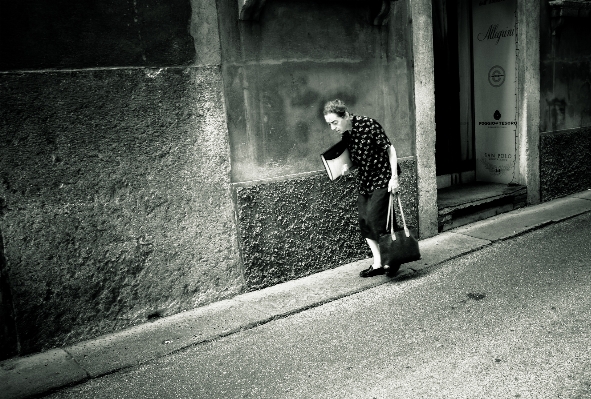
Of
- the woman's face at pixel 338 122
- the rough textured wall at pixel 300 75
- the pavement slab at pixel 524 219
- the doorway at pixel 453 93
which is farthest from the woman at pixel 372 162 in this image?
the doorway at pixel 453 93

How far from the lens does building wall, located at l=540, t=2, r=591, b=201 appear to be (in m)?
7.98

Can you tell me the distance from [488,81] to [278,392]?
21.2 feet

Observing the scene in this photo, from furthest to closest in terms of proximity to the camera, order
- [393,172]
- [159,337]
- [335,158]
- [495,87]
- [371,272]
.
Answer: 1. [495,87]
2. [371,272]
3. [335,158]
4. [393,172]
5. [159,337]

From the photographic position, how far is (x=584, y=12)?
323 inches

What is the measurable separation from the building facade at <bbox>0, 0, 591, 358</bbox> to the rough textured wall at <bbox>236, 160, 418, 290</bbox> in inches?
0.7

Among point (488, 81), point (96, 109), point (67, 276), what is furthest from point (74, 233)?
point (488, 81)

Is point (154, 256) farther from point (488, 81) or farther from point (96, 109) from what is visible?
point (488, 81)

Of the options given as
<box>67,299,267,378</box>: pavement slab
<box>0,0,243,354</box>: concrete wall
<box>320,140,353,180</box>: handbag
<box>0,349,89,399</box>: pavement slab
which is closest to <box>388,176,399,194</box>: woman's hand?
<box>320,140,353,180</box>: handbag

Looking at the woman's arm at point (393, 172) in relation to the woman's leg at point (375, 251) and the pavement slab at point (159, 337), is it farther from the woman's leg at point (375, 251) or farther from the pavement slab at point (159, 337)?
the pavement slab at point (159, 337)

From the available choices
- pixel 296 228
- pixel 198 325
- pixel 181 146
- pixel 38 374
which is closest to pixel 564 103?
pixel 296 228

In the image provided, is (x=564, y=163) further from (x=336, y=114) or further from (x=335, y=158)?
(x=336, y=114)

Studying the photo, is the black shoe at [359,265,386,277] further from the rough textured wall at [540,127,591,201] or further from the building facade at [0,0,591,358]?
the rough textured wall at [540,127,591,201]

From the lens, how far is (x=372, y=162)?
512 centimetres

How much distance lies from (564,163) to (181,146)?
629cm
